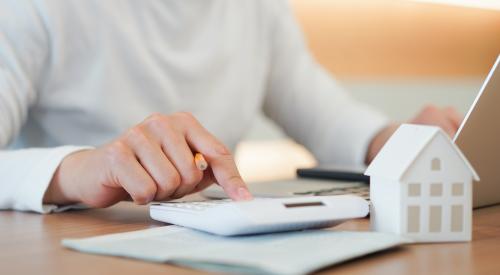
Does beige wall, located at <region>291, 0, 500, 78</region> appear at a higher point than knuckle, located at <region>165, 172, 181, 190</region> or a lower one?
higher

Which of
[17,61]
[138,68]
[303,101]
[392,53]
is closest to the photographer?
[17,61]

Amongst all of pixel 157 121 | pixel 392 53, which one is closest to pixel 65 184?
pixel 157 121

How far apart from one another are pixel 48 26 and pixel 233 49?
0.40 metres

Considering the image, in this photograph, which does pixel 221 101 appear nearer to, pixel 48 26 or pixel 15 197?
pixel 48 26

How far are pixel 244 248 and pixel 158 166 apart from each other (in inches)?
8.1

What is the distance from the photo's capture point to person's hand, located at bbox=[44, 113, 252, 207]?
27.0 inches

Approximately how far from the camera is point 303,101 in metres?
1.59

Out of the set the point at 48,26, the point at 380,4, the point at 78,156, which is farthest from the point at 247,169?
the point at 78,156

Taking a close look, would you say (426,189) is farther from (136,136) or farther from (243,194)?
(136,136)

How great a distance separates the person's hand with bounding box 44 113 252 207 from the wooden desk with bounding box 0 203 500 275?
32 mm

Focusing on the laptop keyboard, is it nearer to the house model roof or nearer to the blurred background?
the house model roof

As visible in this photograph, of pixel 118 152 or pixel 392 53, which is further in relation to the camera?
pixel 392 53

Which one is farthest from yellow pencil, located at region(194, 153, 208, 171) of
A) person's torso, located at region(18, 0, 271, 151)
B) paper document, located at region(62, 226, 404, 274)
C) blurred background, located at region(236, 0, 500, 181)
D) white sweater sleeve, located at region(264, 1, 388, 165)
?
blurred background, located at region(236, 0, 500, 181)

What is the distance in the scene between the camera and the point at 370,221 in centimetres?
60
